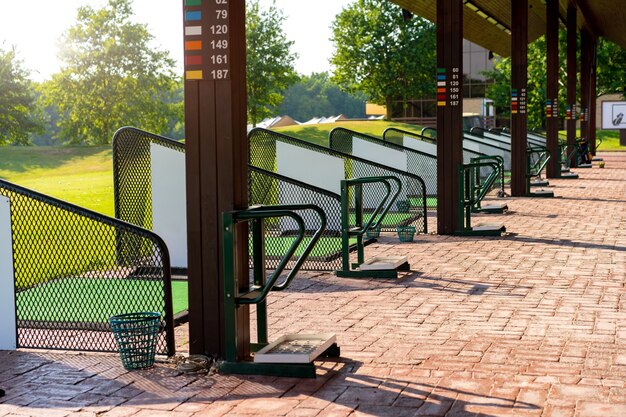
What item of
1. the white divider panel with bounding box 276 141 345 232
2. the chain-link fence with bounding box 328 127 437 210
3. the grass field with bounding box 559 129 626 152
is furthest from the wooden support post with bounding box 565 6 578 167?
the white divider panel with bounding box 276 141 345 232

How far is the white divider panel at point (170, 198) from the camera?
1035 centimetres

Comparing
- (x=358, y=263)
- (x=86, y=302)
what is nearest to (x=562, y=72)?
(x=358, y=263)

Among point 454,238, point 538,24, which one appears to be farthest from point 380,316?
point 538,24

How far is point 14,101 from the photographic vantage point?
54750 mm

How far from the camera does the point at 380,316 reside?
768 centimetres

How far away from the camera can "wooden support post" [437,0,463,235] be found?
13711 mm

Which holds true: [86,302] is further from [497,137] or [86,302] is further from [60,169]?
[60,169]

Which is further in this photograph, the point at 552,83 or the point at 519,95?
the point at 552,83

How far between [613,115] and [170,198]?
139ft

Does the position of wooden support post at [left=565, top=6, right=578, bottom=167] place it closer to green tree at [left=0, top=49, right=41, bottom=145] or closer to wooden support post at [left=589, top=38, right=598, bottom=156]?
wooden support post at [left=589, top=38, right=598, bottom=156]

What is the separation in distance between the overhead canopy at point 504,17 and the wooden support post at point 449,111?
5196 mm

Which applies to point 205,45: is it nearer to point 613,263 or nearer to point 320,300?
point 320,300

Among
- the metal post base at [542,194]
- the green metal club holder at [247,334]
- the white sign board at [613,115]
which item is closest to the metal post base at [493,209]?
the metal post base at [542,194]

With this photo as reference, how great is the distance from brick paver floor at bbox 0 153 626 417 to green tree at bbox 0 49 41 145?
4766 cm
